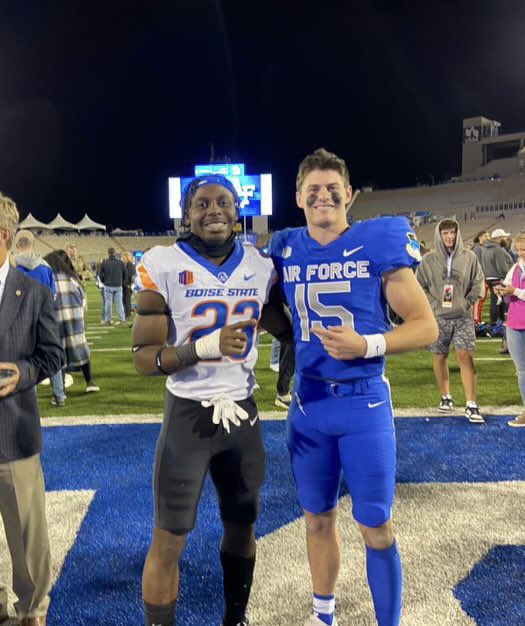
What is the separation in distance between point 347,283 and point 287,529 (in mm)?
1778

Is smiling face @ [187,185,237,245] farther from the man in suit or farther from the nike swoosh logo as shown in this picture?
the man in suit

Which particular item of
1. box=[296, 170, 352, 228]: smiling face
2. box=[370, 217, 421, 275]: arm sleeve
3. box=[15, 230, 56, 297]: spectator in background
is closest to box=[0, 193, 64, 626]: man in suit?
box=[296, 170, 352, 228]: smiling face

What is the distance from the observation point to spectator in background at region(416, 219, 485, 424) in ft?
17.5

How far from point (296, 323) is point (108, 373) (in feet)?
20.5

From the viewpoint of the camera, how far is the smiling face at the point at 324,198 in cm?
231

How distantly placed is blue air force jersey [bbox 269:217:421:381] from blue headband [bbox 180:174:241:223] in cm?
38

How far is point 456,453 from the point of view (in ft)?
15.0

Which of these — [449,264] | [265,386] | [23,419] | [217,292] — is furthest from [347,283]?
[265,386]

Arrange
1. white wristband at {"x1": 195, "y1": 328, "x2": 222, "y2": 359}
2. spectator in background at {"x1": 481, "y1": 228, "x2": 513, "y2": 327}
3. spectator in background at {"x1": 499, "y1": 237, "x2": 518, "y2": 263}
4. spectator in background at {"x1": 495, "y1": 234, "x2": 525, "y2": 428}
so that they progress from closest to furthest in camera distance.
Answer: white wristband at {"x1": 195, "y1": 328, "x2": 222, "y2": 359} < spectator in background at {"x1": 495, "y1": 234, "x2": 525, "y2": 428} < spectator in background at {"x1": 481, "y1": 228, "x2": 513, "y2": 327} < spectator in background at {"x1": 499, "y1": 237, "x2": 518, "y2": 263}

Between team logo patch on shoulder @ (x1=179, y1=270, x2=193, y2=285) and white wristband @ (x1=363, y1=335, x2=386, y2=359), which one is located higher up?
team logo patch on shoulder @ (x1=179, y1=270, x2=193, y2=285)

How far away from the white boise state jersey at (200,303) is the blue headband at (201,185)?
0.19 m

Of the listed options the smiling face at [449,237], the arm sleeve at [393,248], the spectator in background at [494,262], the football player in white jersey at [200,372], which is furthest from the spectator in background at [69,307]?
the spectator in background at [494,262]

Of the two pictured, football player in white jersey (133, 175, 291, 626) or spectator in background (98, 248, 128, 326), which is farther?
spectator in background (98, 248, 128, 326)

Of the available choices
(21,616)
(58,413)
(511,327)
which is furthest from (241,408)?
(58,413)
